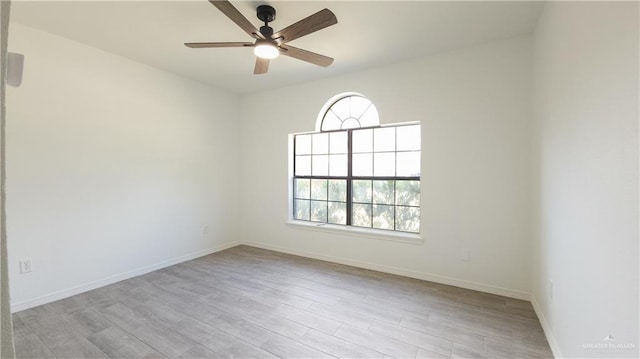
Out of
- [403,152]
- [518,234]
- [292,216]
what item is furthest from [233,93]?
[518,234]

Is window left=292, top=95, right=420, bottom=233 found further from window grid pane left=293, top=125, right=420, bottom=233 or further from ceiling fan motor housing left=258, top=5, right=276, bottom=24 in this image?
ceiling fan motor housing left=258, top=5, right=276, bottom=24

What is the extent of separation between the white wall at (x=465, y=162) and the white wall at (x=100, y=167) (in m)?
2.06

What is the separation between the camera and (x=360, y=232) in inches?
140

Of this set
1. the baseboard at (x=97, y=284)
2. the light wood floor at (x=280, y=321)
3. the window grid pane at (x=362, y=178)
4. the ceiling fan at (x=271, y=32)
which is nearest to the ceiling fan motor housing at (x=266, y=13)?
the ceiling fan at (x=271, y=32)

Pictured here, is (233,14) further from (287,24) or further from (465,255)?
(465,255)

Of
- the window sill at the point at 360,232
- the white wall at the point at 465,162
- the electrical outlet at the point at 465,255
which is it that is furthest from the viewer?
the window sill at the point at 360,232

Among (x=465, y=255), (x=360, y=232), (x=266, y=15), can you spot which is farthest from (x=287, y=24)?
(x=465, y=255)

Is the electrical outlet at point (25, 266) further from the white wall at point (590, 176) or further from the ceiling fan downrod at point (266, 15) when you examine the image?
the white wall at point (590, 176)

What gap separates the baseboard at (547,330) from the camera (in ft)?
5.90

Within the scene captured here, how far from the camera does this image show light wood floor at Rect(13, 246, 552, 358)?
1.91 metres

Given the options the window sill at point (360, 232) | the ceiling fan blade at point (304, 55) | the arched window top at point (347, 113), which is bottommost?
the window sill at point (360, 232)

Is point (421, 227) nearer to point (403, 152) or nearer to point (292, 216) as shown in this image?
point (403, 152)

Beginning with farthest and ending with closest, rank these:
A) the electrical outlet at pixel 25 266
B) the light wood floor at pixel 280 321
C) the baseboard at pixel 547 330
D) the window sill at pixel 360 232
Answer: the window sill at pixel 360 232, the electrical outlet at pixel 25 266, the light wood floor at pixel 280 321, the baseboard at pixel 547 330

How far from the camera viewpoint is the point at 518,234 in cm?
267
